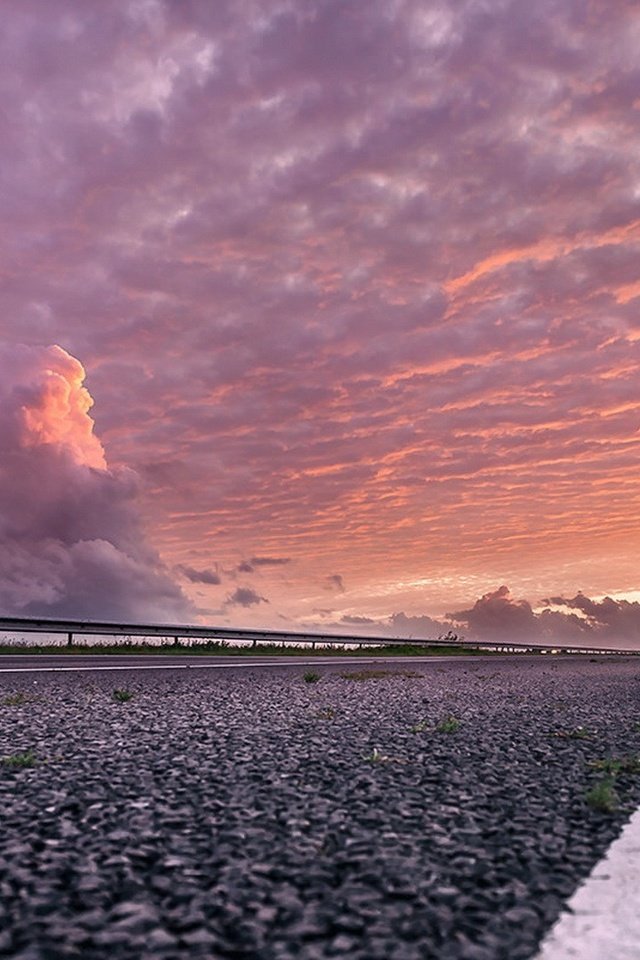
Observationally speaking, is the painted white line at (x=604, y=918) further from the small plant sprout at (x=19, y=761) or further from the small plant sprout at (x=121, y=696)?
the small plant sprout at (x=121, y=696)

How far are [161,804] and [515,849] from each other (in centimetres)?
217

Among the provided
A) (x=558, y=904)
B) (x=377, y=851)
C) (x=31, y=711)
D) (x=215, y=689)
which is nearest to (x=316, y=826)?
(x=377, y=851)

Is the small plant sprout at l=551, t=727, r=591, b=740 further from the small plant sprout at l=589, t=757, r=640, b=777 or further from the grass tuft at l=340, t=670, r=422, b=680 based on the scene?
the grass tuft at l=340, t=670, r=422, b=680

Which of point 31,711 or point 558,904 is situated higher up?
point 31,711

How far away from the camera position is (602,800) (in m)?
5.68

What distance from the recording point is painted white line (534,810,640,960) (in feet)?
10.9

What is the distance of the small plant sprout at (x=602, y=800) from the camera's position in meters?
5.63

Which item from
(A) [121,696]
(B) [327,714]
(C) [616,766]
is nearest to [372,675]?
(A) [121,696]

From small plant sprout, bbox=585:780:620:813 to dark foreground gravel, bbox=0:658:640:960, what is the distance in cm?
8

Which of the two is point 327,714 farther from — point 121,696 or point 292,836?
A: point 292,836

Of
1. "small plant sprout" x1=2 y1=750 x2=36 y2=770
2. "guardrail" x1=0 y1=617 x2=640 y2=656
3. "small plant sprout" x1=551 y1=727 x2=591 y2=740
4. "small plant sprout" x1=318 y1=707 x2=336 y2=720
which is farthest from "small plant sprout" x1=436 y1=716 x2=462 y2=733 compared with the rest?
"guardrail" x1=0 y1=617 x2=640 y2=656

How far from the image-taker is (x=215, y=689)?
14.6 meters

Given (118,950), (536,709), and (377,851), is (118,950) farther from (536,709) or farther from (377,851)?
(536,709)

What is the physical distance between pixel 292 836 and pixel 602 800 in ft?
7.31
